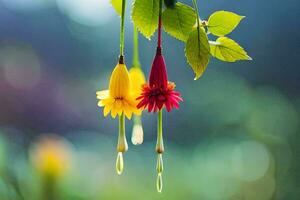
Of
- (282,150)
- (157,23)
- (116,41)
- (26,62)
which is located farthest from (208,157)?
(157,23)

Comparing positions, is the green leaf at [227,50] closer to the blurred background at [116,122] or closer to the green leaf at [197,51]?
the green leaf at [197,51]

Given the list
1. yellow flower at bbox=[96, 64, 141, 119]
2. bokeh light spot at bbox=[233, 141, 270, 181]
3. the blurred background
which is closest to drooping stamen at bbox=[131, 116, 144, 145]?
yellow flower at bbox=[96, 64, 141, 119]

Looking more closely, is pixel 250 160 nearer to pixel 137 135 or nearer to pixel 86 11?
pixel 86 11

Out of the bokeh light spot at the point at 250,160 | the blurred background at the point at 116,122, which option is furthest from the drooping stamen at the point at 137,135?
the bokeh light spot at the point at 250,160

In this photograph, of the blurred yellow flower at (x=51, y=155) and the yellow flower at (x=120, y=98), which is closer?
the yellow flower at (x=120, y=98)

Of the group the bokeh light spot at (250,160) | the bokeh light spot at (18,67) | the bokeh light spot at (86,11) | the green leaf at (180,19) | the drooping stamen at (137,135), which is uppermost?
the bokeh light spot at (86,11)

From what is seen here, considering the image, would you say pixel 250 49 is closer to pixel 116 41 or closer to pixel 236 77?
pixel 236 77
